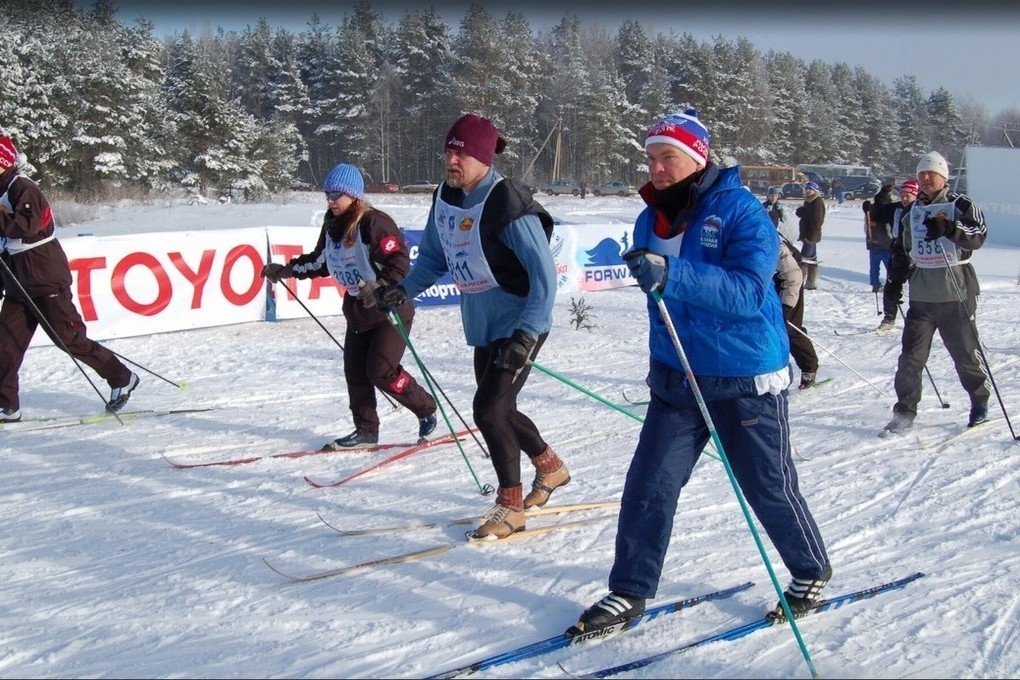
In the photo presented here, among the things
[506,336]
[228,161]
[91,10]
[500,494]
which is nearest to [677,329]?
[506,336]

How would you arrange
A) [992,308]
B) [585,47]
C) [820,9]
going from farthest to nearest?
[585,47], [992,308], [820,9]

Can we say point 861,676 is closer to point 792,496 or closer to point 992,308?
point 792,496

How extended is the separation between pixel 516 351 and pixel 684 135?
116 centimetres

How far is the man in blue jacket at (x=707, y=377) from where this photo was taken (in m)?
2.98

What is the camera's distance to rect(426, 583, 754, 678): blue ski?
2.99 m

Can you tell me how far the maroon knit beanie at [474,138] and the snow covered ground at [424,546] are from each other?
1.74 meters

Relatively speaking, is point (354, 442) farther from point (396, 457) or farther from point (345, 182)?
point (345, 182)

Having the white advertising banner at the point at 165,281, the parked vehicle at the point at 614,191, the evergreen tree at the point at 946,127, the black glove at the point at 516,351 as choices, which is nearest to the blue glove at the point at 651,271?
the black glove at the point at 516,351

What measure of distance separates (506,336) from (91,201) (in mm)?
32121

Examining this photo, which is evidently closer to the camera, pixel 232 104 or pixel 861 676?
pixel 861 676

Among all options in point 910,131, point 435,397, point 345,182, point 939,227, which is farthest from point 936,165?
point 910,131

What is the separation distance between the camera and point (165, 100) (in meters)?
43.4

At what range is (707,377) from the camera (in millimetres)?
3127

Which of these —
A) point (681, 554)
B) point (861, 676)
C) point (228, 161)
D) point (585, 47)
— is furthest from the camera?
point (585, 47)
